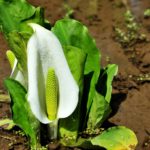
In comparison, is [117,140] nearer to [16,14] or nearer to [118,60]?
[16,14]

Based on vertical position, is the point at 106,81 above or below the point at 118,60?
above

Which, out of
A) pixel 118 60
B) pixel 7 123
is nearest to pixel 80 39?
pixel 7 123

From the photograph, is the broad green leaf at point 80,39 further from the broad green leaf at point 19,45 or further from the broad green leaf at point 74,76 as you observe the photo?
the broad green leaf at point 19,45

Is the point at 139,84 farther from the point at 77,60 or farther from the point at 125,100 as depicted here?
the point at 77,60

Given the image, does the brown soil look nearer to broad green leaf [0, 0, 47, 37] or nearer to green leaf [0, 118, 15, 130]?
green leaf [0, 118, 15, 130]

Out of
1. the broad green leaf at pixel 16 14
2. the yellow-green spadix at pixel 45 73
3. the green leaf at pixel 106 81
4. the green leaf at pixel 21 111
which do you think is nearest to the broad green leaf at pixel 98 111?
the green leaf at pixel 106 81
